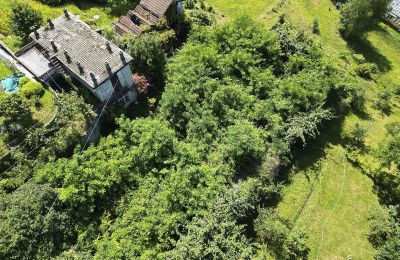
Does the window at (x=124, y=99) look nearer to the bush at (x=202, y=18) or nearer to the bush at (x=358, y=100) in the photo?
the bush at (x=202, y=18)

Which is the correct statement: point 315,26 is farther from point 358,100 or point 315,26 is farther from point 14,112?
point 14,112

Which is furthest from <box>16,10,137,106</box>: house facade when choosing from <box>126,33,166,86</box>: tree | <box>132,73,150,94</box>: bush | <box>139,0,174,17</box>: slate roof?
<box>139,0,174,17</box>: slate roof

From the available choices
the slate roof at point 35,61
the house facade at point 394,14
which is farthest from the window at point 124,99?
the house facade at point 394,14

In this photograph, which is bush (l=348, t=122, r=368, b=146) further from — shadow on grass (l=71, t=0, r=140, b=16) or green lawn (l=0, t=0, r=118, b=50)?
green lawn (l=0, t=0, r=118, b=50)

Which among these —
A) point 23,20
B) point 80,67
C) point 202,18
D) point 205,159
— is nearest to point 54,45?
point 80,67

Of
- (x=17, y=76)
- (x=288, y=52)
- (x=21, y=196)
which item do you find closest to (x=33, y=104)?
(x=17, y=76)

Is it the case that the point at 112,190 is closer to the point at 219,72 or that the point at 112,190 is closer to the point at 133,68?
the point at 133,68
